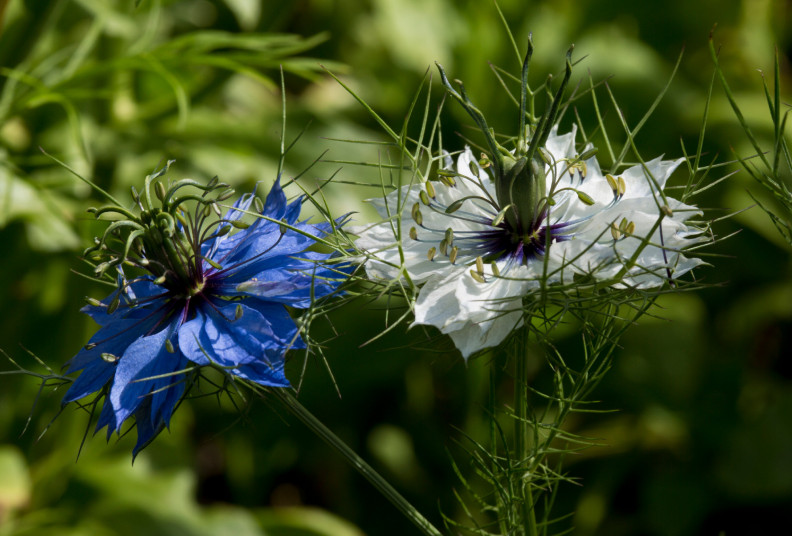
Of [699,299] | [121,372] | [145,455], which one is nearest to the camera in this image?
[121,372]

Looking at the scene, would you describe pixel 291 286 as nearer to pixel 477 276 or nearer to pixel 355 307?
pixel 477 276

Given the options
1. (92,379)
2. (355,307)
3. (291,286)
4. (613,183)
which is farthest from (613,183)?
(355,307)

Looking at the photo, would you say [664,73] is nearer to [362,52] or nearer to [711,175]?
[711,175]

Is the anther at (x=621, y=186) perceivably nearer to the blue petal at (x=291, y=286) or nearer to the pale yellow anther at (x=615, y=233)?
the pale yellow anther at (x=615, y=233)

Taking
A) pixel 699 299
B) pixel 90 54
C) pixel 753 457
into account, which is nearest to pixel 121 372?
pixel 90 54

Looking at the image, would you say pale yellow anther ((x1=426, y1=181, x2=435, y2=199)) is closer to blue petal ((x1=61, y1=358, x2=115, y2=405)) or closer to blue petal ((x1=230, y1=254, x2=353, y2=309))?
blue petal ((x1=230, y1=254, x2=353, y2=309))

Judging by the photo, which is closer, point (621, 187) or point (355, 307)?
point (621, 187)
